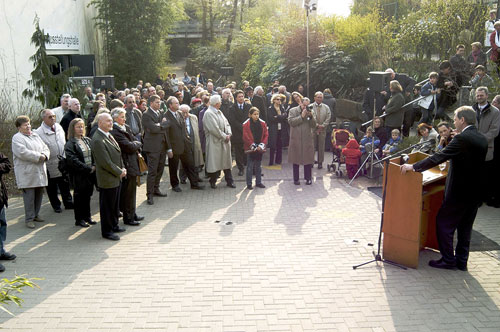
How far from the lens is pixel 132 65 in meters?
27.6

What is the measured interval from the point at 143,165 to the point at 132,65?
65.9 ft

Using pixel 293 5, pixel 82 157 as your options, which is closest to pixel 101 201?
pixel 82 157

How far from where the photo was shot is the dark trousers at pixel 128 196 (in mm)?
8627

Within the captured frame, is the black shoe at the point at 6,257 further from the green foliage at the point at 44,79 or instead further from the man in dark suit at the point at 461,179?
the green foliage at the point at 44,79

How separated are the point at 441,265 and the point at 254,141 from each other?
5.57m

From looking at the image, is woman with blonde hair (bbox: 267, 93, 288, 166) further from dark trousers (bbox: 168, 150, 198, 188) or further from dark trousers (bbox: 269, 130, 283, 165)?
dark trousers (bbox: 168, 150, 198, 188)

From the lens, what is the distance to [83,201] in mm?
8812

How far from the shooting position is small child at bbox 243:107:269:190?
36.7ft

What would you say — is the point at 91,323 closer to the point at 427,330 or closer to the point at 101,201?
the point at 101,201

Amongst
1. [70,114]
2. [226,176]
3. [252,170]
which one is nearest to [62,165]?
[70,114]

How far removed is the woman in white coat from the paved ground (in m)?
0.53

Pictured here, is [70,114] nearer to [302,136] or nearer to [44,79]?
[44,79]

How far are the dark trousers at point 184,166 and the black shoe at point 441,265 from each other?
5904 mm

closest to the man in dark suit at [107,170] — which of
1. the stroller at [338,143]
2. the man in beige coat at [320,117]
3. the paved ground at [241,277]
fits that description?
the paved ground at [241,277]
